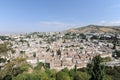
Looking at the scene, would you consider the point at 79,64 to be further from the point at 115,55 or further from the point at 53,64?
the point at 115,55

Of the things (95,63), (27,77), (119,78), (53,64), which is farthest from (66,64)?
(95,63)

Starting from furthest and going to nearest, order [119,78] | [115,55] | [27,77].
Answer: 1. [115,55]
2. [119,78]
3. [27,77]

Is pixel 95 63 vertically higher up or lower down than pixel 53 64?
higher up

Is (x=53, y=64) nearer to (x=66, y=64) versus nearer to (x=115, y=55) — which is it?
(x=66, y=64)

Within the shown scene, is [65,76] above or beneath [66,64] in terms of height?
above

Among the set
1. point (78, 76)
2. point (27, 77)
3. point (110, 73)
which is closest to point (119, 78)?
point (110, 73)

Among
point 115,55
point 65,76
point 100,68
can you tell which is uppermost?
point 100,68

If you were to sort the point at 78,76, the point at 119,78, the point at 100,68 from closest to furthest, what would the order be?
the point at 100,68
the point at 78,76
the point at 119,78

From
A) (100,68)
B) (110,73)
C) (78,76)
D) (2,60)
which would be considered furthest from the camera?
(2,60)

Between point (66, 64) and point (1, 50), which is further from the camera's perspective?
point (1, 50)
